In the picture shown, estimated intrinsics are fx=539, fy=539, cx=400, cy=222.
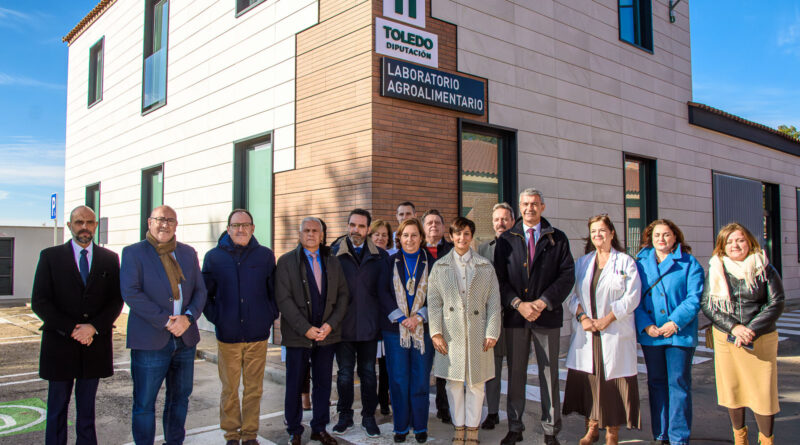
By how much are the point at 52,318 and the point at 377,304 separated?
2.49 meters

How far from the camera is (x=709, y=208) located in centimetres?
1272

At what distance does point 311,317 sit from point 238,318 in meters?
0.59

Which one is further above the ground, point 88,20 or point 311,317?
point 88,20

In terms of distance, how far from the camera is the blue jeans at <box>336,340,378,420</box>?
4727 mm

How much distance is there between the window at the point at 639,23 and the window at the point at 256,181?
787 centimetres

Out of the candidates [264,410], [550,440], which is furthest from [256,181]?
[550,440]

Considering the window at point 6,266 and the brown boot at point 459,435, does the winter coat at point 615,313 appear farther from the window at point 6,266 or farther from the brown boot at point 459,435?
the window at point 6,266

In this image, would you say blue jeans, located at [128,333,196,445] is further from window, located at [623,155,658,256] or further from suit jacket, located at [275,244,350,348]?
window, located at [623,155,658,256]

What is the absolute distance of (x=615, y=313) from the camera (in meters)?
4.28

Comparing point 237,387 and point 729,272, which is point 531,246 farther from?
point 237,387

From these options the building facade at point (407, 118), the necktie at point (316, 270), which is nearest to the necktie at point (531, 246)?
the necktie at point (316, 270)

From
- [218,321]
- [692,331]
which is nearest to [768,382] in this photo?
[692,331]

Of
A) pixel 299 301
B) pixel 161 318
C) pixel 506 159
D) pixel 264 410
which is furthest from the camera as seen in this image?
pixel 506 159

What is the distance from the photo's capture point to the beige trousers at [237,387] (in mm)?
4352
